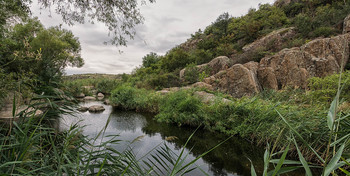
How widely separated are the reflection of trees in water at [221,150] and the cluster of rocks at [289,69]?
574 cm

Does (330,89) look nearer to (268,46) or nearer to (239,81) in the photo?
(239,81)

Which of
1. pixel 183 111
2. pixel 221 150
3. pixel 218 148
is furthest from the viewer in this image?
pixel 183 111

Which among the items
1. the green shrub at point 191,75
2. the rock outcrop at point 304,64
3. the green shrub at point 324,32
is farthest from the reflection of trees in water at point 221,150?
the green shrub at point 324,32

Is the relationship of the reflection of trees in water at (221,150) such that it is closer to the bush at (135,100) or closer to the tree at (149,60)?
the bush at (135,100)

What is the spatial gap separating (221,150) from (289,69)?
334 inches

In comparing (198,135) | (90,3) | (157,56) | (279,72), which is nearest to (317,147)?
(198,135)

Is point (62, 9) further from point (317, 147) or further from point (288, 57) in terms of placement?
point (288, 57)

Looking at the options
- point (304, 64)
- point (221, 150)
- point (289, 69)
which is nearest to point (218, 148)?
point (221, 150)

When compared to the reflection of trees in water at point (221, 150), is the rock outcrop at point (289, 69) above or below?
above

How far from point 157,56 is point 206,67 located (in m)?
14.6

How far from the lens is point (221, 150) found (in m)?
4.90

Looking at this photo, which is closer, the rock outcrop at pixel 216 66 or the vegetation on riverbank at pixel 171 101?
the vegetation on riverbank at pixel 171 101

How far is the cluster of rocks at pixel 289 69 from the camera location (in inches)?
375

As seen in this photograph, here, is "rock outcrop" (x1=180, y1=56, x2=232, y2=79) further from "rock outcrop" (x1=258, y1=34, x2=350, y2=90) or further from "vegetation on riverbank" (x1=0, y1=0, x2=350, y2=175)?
"rock outcrop" (x1=258, y1=34, x2=350, y2=90)
